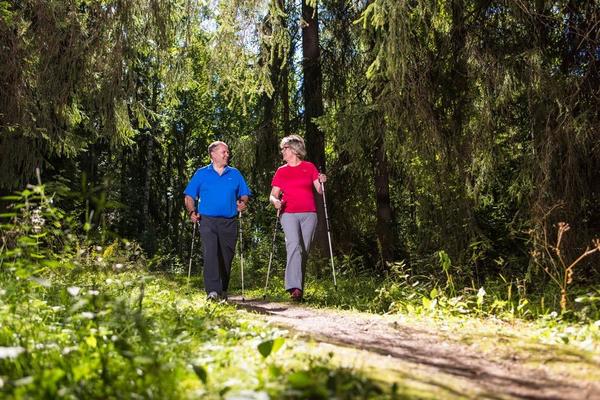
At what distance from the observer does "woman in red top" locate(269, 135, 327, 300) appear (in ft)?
24.1

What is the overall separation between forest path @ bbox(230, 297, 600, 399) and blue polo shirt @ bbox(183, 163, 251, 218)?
7.21 ft

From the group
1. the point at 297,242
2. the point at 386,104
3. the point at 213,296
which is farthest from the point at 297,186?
the point at 213,296

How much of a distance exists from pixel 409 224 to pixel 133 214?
16118mm

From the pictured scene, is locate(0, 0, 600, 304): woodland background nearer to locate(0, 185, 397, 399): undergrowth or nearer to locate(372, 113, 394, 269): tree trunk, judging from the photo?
locate(372, 113, 394, 269): tree trunk

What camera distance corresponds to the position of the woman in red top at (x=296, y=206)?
7.34 metres

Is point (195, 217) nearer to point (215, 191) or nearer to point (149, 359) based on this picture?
point (215, 191)

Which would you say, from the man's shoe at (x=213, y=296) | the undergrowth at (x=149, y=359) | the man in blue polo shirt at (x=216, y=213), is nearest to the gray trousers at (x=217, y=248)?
the man in blue polo shirt at (x=216, y=213)

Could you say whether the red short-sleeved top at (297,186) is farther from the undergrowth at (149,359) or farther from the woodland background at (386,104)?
the undergrowth at (149,359)

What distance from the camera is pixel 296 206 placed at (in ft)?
24.4

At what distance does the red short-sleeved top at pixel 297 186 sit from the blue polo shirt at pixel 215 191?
0.56 m

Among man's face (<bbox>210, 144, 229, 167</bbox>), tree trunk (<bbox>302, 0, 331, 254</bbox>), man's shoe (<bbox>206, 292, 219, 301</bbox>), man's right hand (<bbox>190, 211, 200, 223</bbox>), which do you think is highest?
tree trunk (<bbox>302, 0, 331, 254</bbox>)

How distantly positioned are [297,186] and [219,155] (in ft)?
→ 3.25

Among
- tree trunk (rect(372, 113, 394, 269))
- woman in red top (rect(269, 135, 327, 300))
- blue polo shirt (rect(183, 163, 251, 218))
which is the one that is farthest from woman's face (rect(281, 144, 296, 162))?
tree trunk (rect(372, 113, 394, 269))

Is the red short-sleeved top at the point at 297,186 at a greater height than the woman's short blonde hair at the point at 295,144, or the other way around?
the woman's short blonde hair at the point at 295,144
